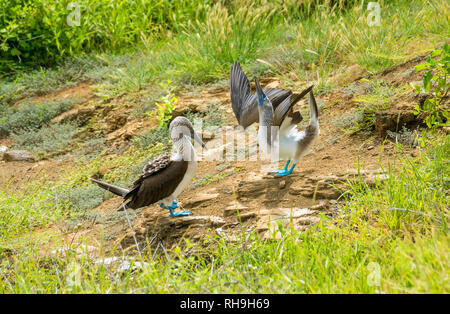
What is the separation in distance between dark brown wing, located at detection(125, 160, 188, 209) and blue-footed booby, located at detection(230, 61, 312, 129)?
42.3 inches

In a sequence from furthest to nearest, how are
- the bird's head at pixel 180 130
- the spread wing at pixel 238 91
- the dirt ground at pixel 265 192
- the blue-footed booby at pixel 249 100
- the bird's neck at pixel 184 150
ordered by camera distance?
the spread wing at pixel 238 91
the blue-footed booby at pixel 249 100
the bird's head at pixel 180 130
the bird's neck at pixel 184 150
the dirt ground at pixel 265 192

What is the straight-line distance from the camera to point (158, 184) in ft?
14.0

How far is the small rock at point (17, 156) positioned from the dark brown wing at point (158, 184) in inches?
126

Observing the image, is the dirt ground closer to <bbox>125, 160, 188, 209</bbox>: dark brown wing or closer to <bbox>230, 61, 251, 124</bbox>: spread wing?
<bbox>125, 160, 188, 209</bbox>: dark brown wing

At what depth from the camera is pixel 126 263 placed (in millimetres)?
3500

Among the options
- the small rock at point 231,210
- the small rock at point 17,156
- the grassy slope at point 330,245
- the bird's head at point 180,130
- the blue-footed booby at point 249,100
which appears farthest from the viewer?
the small rock at point 17,156

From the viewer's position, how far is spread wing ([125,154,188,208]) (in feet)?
14.0

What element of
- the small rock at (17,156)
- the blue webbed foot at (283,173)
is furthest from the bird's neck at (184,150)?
the small rock at (17,156)

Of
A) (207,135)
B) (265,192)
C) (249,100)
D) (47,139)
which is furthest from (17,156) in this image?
(265,192)

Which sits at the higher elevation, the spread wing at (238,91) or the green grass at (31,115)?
the spread wing at (238,91)

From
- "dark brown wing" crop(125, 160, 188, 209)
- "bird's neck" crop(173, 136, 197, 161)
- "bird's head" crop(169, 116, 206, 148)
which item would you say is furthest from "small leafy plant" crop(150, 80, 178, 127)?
"dark brown wing" crop(125, 160, 188, 209)

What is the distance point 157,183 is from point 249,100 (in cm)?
164

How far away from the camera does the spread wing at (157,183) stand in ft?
14.0

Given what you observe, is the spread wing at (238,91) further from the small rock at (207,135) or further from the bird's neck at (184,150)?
the bird's neck at (184,150)
